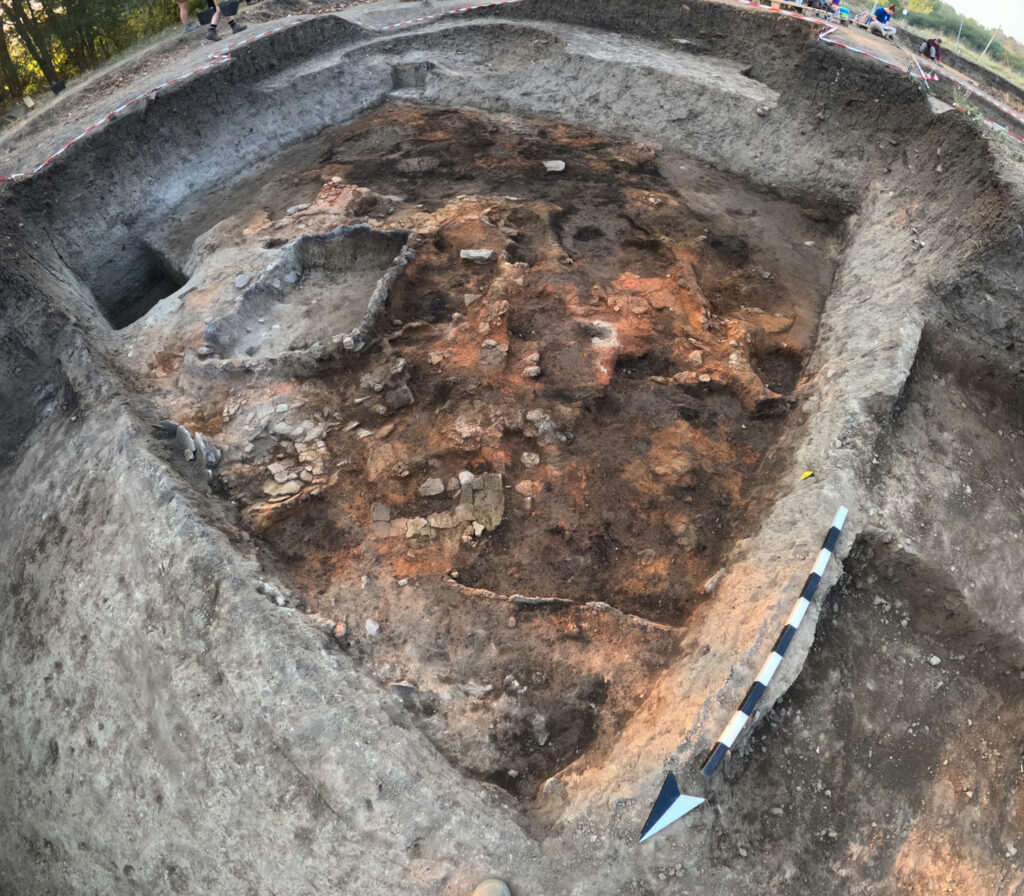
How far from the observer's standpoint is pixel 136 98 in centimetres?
850

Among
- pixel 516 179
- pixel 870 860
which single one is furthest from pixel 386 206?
pixel 870 860

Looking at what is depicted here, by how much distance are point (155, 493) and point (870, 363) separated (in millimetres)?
5220

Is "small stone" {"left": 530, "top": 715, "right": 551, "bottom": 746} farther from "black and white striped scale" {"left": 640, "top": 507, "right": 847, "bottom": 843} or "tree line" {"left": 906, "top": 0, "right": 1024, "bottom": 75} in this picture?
"tree line" {"left": 906, "top": 0, "right": 1024, "bottom": 75}

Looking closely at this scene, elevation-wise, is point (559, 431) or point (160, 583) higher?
point (160, 583)

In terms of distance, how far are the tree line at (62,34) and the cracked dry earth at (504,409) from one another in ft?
24.7

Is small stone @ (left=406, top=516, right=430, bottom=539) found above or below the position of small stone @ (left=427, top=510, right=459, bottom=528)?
above

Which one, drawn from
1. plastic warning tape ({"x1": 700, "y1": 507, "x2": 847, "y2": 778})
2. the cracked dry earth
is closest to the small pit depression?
the cracked dry earth

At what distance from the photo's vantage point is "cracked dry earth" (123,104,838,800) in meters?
3.95

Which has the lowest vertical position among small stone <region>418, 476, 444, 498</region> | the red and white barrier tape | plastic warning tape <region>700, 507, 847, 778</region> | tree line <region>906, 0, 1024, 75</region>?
tree line <region>906, 0, 1024, 75</region>

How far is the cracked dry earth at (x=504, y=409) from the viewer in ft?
13.0

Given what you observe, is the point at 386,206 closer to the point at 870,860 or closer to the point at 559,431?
the point at 559,431

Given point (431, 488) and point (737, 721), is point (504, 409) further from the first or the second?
point (737, 721)

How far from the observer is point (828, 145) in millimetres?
8039

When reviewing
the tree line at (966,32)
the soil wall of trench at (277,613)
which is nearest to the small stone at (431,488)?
the soil wall of trench at (277,613)
